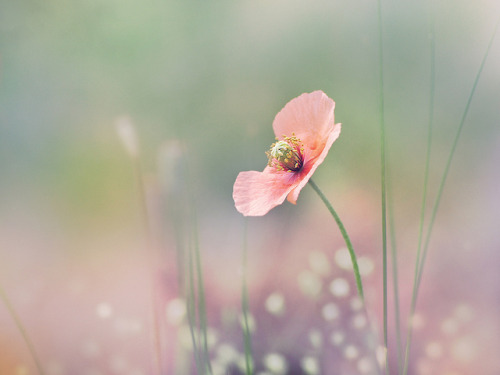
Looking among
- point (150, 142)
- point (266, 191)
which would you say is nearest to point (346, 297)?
point (266, 191)

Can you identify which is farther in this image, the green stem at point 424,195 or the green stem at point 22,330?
the green stem at point 22,330

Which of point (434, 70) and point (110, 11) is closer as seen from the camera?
point (434, 70)

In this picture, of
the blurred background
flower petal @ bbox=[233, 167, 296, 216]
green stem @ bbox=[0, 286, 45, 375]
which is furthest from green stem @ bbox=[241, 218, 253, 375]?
green stem @ bbox=[0, 286, 45, 375]

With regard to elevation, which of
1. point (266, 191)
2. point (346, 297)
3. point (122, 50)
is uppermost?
point (122, 50)

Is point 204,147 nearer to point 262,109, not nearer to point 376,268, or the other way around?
point 262,109

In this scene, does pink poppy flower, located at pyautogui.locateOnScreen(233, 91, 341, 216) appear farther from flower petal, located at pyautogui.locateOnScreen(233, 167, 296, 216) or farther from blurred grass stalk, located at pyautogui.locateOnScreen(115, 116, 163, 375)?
blurred grass stalk, located at pyautogui.locateOnScreen(115, 116, 163, 375)

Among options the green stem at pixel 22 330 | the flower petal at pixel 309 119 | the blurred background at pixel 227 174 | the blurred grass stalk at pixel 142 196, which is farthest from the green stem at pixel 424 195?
the green stem at pixel 22 330

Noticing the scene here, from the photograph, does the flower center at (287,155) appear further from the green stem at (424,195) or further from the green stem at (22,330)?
the green stem at (22,330)

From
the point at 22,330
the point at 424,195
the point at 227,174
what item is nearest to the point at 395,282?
the point at 424,195
